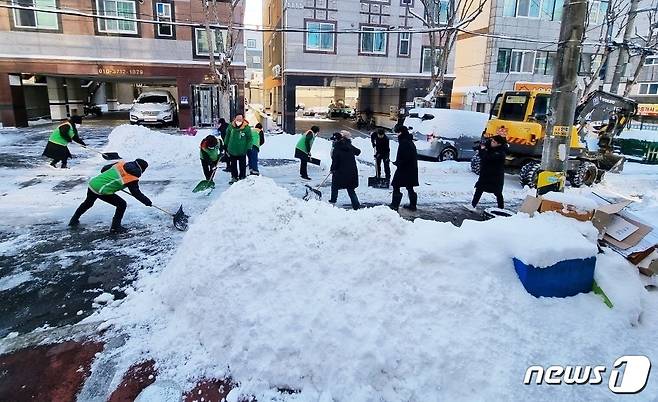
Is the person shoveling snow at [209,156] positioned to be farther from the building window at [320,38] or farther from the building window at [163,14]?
the building window at [320,38]

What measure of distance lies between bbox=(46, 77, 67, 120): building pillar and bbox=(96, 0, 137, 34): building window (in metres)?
6.35

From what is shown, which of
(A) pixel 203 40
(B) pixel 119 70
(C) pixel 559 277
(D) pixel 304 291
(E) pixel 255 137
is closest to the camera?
(D) pixel 304 291

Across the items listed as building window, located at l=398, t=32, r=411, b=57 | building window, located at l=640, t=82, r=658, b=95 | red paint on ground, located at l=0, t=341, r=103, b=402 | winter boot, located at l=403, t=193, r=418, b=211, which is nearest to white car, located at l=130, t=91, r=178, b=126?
building window, located at l=398, t=32, r=411, b=57

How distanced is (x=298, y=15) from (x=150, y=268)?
19.8 meters

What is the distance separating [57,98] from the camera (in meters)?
24.2

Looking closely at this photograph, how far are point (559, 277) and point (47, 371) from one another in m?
4.50

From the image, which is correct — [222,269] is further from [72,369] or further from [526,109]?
[526,109]

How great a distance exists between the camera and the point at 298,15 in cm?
2186

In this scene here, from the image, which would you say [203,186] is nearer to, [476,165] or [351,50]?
[476,165]

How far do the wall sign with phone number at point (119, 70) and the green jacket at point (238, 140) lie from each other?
13.4 m

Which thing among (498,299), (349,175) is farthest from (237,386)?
(349,175)

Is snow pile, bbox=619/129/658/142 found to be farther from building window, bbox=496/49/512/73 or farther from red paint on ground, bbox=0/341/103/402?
red paint on ground, bbox=0/341/103/402

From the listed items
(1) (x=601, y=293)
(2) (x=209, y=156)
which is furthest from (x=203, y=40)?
(1) (x=601, y=293)

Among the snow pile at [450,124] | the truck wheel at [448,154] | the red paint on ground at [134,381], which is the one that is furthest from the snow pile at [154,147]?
the red paint on ground at [134,381]
